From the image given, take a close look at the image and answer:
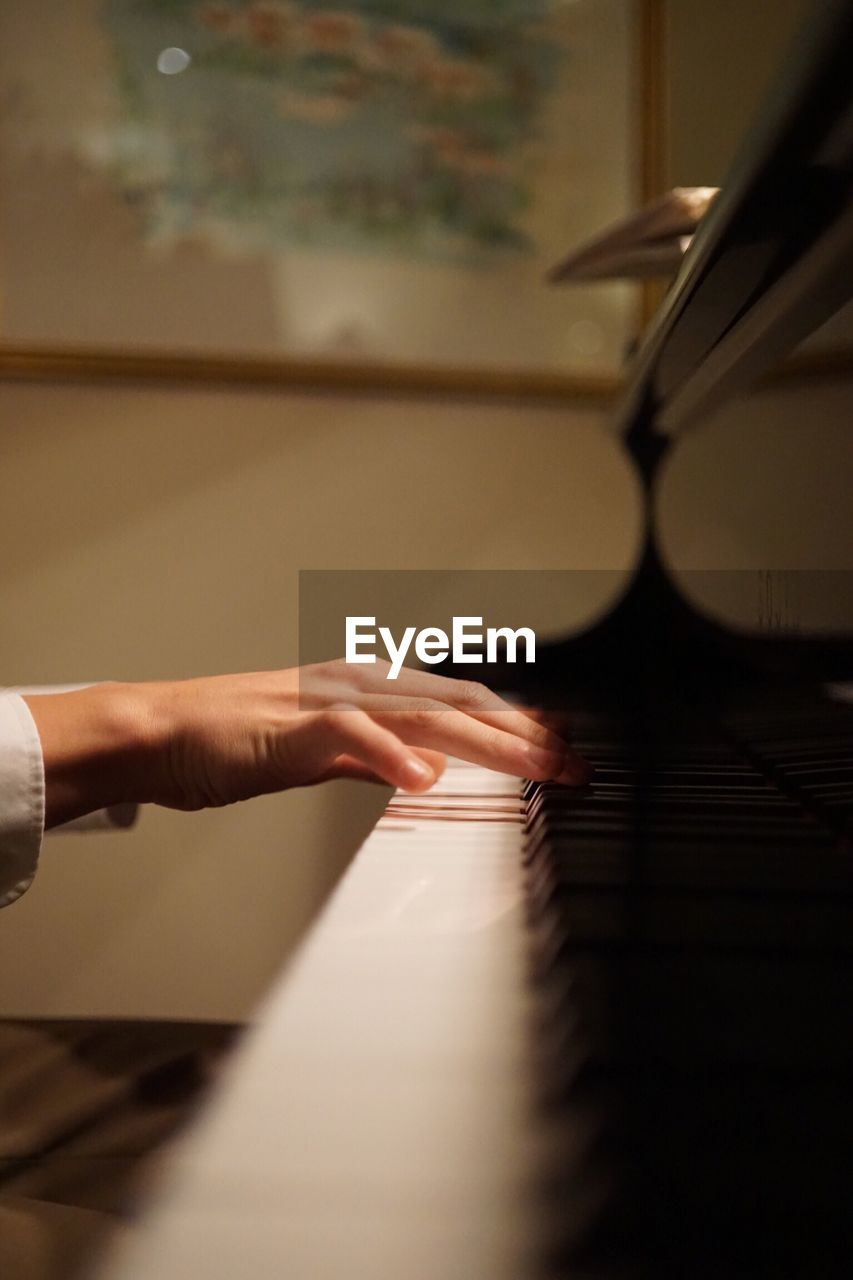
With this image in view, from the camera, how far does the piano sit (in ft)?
0.75

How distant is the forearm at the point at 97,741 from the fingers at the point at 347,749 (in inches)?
4.6

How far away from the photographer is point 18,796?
76cm

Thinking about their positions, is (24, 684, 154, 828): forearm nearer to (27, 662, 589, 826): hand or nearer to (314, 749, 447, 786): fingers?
(27, 662, 589, 826): hand

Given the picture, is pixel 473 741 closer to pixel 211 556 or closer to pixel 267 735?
pixel 267 735

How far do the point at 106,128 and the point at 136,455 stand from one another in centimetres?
47

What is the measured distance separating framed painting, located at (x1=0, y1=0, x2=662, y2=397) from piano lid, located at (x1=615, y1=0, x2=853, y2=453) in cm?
93

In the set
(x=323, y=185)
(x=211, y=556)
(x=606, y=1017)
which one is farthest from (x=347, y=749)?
(x=323, y=185)

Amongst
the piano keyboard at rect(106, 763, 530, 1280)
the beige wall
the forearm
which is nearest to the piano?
the piano keyboard at rect(106, 763, 530, 1280)

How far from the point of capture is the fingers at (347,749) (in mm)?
690

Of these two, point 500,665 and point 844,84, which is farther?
point 500,665

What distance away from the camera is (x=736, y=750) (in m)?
0.73

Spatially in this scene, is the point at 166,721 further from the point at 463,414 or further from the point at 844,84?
the point at 463,414

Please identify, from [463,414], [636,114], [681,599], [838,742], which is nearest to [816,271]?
[838,742]

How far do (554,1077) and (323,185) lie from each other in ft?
5.08
